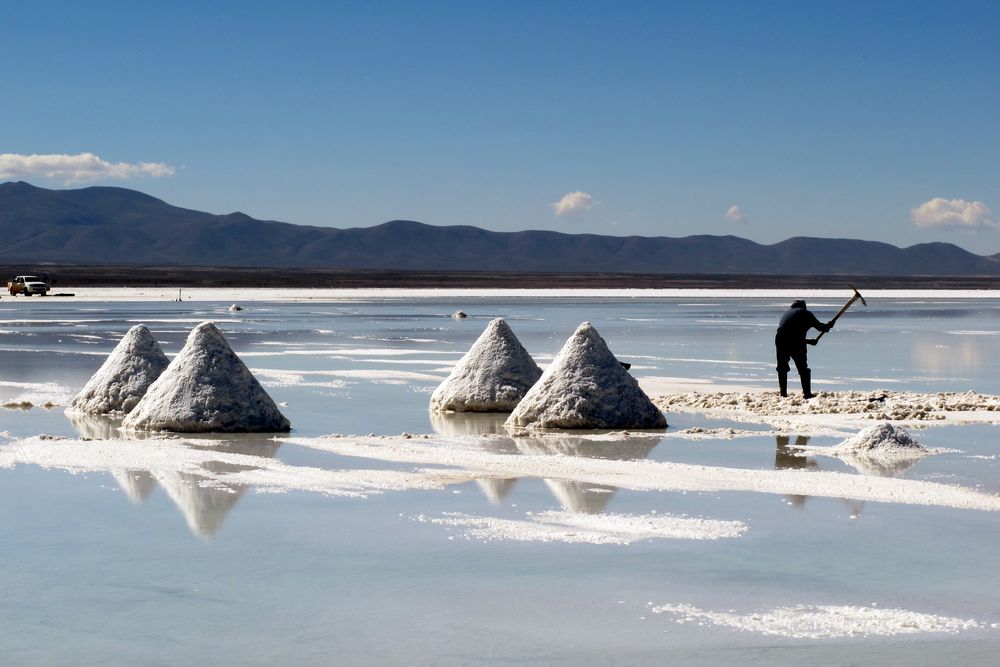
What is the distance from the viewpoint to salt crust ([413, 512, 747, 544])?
7.49 meters

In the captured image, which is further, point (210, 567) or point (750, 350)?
point (750, 350)

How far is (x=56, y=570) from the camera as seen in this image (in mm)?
6699

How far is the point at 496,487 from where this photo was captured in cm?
923

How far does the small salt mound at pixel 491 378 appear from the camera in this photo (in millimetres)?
14203

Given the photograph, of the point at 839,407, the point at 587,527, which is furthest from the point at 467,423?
the point at 587,527

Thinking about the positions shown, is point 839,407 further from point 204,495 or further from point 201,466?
point 204,495

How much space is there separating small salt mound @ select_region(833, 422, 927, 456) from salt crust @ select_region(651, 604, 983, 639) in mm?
5103

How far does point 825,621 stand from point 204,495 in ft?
14.7

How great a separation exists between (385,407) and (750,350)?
440 inches

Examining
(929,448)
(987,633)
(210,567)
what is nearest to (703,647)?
(987,633)

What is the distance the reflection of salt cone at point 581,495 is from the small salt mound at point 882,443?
106 inches

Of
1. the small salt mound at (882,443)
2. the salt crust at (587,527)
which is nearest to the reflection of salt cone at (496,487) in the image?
the salt crust at (587,527)

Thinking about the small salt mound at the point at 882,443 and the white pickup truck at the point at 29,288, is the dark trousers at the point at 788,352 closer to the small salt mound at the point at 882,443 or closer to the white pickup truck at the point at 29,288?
the small salt mound at the point at 882,443

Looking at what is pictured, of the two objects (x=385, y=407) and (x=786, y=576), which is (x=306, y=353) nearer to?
(x=385, y=407)
